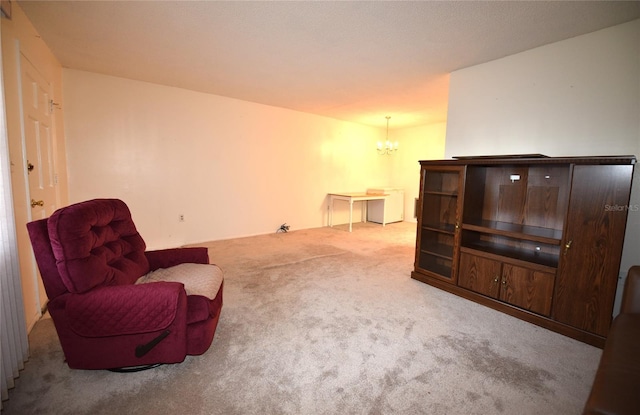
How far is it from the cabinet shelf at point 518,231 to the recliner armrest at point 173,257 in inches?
98.1

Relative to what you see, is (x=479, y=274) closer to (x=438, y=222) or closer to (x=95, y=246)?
(x=438, y=222)

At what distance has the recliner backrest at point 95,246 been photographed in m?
1.49

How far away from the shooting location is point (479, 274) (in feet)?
8.76

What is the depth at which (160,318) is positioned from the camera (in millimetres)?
1556

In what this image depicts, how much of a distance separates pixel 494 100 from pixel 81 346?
3.99m

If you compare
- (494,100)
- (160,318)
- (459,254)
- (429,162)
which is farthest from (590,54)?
(160,318)

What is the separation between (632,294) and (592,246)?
1.85 ft

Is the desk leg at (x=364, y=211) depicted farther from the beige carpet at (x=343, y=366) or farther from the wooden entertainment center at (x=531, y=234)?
the beige carpet at (x=343, y=366)

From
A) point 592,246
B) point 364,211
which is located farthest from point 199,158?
point 592,246

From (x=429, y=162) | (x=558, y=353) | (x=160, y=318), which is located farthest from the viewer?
(x=429, y=162)

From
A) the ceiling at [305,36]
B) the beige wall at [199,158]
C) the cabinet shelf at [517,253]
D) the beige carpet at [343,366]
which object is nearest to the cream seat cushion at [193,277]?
the beige carpet at [343,366]

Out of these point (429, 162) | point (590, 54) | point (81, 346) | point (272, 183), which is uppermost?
point (590, 54)

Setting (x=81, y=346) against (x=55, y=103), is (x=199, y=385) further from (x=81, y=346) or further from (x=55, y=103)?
(x=55, y=103)

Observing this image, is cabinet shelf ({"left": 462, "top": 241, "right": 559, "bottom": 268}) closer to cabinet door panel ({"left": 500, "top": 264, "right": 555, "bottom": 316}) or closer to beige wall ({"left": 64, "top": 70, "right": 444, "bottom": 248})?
cabinet door panel ({"left": 500, "top": 264, "right": 555, "bottom": 316})
